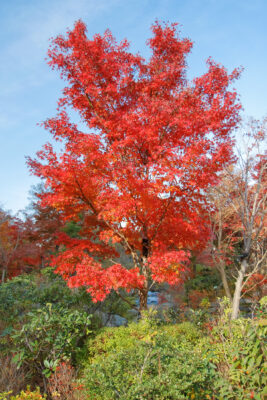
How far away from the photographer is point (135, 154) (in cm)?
755

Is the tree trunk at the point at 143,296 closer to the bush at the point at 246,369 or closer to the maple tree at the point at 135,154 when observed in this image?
the maple tree at the point at 135,154

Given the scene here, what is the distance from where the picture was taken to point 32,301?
29.0 feet

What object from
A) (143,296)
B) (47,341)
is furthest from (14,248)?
(47,341)

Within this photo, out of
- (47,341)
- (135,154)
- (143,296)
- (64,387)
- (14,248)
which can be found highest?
(135,154)

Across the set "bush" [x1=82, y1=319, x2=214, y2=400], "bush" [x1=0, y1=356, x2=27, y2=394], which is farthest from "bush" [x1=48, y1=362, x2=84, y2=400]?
"bush" [x1=82, y1=319, x2=214, y2=400]

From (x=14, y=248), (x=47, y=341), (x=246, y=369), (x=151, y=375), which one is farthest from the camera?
(x=14, y=248)

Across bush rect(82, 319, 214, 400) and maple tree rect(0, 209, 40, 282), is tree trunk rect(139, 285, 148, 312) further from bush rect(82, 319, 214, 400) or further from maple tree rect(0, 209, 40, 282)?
maple tree rect(0, 209, 40, 282)

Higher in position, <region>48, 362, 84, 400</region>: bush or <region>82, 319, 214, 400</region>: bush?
<region>82, 319, 214, 400</region>: bush

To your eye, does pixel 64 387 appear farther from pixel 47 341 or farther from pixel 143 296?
pixel 143 296

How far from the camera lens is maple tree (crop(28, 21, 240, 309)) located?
258 inches

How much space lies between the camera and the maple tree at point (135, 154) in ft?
21.5

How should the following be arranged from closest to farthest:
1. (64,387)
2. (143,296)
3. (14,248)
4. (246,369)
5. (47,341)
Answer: (246,369), (64,387), (47,341), (143,296), (14,248)

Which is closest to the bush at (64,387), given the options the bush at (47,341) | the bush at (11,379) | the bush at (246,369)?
the bush at (47,341)

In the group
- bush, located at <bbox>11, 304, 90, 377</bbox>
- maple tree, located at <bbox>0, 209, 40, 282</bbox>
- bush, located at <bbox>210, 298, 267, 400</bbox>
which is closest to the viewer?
bush, located at <bbox>210, 298, 267, 400</bbox>
